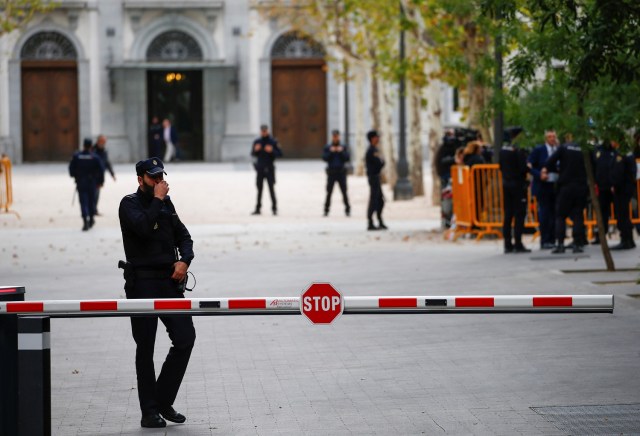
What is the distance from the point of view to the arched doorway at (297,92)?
54.8m

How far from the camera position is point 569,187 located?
19.2 meters

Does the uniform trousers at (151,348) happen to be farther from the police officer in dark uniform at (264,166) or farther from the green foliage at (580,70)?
the police officer in dark uniform at (264,166)

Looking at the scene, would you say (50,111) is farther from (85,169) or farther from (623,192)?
(623,192)

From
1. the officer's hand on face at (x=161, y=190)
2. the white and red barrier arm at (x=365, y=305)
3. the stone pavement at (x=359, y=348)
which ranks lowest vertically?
the stone pavement at (x=359, y=348)

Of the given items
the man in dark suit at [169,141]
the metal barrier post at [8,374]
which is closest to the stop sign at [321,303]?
the metal barrier post at [8,374]

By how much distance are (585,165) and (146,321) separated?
10340 millimetres

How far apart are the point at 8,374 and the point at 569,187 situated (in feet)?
42.0

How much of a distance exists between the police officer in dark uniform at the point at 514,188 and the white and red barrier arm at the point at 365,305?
1246 centimetres

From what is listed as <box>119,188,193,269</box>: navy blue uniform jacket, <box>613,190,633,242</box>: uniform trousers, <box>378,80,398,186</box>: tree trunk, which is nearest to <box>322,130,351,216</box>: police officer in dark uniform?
<box>613,190,633,242</box>: uniform trousers

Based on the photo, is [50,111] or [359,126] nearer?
[359,126]

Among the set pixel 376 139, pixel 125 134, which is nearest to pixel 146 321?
pixel 376 139

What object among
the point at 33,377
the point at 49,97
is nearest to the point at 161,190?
the point at 33,377

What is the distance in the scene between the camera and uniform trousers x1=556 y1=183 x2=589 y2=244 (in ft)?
63.0

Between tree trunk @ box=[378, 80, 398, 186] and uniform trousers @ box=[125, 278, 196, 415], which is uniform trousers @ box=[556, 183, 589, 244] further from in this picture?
tree trunk @ box=[378, 80, 398, 186]
